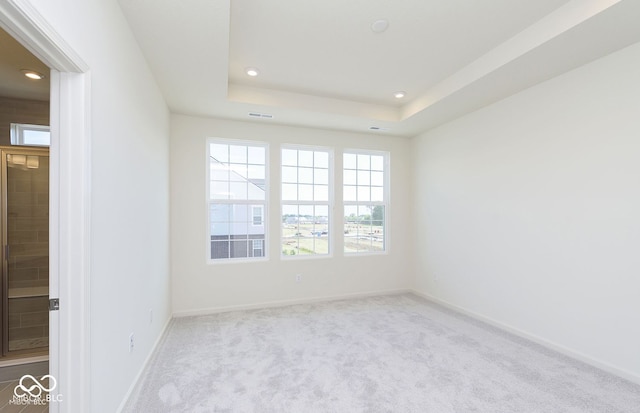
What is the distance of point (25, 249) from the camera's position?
2646mm

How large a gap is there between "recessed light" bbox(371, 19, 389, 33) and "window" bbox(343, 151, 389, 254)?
7.64ft

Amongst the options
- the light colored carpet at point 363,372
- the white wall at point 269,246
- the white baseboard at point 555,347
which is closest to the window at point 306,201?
the white wall at point 269,246

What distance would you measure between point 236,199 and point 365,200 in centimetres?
207

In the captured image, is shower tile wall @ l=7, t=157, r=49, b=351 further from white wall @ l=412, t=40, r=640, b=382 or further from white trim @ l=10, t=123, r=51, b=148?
white wall @ l=412, t=40, r=640, b=382

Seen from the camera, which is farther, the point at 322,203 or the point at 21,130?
the point at 322,203

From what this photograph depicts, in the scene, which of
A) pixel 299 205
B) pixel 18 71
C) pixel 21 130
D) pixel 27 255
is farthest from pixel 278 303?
pixel 18 71

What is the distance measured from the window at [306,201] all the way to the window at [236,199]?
34 centimetres

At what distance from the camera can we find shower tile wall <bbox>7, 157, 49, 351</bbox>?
2.54 metres

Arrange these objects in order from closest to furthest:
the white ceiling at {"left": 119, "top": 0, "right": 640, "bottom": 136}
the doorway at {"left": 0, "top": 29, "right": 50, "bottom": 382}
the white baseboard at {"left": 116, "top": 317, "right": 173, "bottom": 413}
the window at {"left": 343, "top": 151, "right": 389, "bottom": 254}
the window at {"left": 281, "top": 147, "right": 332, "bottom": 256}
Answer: the white baseboard at {"left": 116, "top": 317, "right": 173, "bottom": 413}, the white ceiling at {"left": 119, "top": 0, "right": 640, "bottom": 136}, the doorway at {"left": 0, "top": 29, "right": 50, "bottom": 382}, the window at {"left": 281, "top": 147, "right": 332, "bottom": 256}, the window at {"left": 343, "top": 151, "right": 389, "bottom": 254}

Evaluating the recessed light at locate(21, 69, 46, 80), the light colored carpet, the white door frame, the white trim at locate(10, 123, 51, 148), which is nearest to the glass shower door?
the white trim at locate(10, 123, 51, 148)

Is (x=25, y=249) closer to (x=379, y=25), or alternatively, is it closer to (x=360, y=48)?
(x=360, y=48)

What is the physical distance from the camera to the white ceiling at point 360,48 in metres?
2.07

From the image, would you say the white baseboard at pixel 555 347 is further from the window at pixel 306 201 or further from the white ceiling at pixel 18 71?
the white ceiling at pixel 18 71

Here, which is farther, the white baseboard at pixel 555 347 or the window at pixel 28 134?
the window at pixel 28 134
